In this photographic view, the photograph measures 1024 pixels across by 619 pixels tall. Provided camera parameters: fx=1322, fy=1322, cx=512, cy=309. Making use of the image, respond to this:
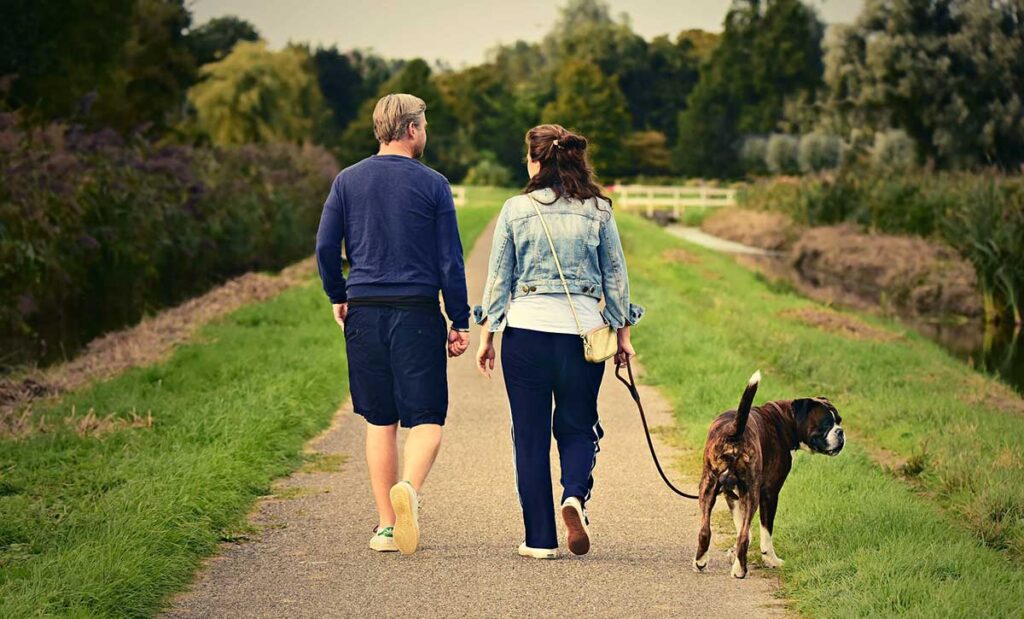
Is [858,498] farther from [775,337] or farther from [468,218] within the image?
[468,218]

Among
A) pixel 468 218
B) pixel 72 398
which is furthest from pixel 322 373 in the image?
pixel 468 218

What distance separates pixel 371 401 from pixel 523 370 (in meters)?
0.77

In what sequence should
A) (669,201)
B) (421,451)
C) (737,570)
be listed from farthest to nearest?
(669,201) → (421,451) → (737,570)

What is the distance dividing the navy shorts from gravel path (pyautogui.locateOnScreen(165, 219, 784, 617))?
0.70 m

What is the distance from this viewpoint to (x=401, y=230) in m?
6.12

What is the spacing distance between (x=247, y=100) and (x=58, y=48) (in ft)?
123

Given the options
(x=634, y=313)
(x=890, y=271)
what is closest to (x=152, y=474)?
(x=634, y=313)

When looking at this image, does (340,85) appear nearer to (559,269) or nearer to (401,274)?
(401,274)

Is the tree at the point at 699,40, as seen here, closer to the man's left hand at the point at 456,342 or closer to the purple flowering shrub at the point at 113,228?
the purple flowering shrub at the point at 113,228

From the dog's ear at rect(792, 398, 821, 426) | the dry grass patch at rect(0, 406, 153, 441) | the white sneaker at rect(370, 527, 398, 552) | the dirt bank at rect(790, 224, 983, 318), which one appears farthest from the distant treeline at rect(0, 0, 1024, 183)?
the dog's ear at rect(792, 398, 821, 426)

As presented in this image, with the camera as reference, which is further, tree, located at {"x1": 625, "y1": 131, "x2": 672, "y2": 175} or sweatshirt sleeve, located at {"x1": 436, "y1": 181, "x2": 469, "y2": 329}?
tree, located at {"x1": 625, "y1": 131, "x2": 672, "y2": 175}

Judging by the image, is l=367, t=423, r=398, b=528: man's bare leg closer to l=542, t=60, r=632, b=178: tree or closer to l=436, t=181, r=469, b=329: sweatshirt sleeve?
l=436, t=181, r=469, b=329: sweatshirt sleeve

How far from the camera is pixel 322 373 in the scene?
11781 mm

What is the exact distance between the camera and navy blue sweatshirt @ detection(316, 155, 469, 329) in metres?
6.12
